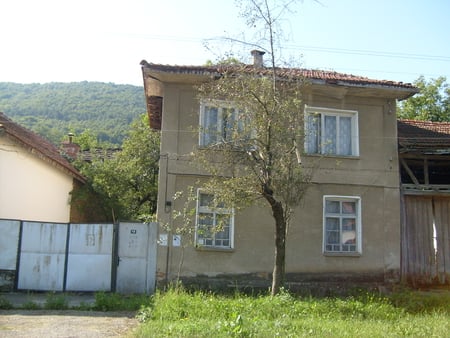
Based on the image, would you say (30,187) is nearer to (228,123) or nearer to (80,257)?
(80,257)

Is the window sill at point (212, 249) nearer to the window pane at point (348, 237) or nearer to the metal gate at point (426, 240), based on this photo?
the window pane at point (348, 237)

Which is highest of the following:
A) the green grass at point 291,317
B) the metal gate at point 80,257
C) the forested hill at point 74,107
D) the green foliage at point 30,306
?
the forested hill at point 74,107

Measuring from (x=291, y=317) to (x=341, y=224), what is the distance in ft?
16.3

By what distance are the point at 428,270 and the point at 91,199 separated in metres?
12.0

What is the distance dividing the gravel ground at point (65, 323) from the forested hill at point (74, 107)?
93.4 feet

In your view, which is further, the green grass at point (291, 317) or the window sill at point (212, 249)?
the window sill at point (212, 249)

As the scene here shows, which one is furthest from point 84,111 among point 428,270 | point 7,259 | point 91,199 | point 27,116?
point 428,270

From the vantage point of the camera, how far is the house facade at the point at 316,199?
12781mm

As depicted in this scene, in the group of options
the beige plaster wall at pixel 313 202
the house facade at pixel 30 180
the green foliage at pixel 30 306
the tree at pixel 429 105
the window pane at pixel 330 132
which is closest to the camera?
the green foliage at pixel 30 306

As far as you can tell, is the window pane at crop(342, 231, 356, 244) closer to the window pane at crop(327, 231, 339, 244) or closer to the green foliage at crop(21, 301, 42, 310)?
the window pane at crop(327, 231, 339, 244)

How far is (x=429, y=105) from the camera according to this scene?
26.2 m

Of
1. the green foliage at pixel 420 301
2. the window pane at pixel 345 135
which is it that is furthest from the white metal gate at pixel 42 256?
the green foliage at pixel 420 301

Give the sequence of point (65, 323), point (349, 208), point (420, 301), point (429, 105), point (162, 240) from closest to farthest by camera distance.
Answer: point (65, 323)
point (420, 301)
point (162, 240)
point (349, 208)
point (429, 105)

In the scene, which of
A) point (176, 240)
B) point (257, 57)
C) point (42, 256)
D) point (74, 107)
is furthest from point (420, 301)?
point (74, 107)
